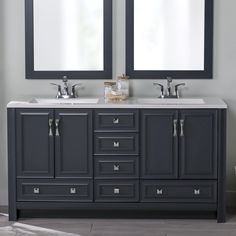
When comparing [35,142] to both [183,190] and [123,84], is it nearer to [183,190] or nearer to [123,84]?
[123,84]

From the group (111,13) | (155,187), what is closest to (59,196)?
(155,187)

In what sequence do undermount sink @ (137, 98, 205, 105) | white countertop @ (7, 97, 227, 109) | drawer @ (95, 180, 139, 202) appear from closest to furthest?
white countertop @ (7, 97, 227, 109) < drawer @ (95, 180, 139, 202) < undermount sink @ (137, 98, 205, 105)

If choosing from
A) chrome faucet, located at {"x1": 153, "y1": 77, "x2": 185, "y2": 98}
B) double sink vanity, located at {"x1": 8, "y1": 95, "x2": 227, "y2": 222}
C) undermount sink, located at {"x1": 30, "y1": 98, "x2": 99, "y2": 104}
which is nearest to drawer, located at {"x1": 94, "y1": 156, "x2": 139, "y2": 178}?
double sink vanity, located at {"x1": 8, "y1": 95, "x2": 227, "y2": 222}

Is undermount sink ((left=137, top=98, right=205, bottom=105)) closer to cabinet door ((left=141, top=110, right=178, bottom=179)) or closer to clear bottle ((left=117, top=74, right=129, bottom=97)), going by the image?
clear bottle ((left=117, top=74, right=129, bottom=97))

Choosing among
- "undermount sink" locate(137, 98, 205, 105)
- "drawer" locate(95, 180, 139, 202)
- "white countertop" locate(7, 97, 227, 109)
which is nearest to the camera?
"white countertop" locate(7, 97, 227, 109)

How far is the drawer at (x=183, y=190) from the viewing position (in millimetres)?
4398

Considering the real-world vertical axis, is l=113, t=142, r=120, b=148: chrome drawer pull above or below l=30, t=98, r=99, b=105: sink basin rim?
below

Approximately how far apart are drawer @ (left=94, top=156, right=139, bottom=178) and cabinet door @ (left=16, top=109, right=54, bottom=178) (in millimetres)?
319

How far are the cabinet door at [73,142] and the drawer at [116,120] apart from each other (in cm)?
7

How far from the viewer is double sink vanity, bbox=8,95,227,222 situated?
14.3 feet

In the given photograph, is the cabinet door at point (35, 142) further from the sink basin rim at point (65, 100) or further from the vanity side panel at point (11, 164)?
the sink basin rim at point (65, 100)

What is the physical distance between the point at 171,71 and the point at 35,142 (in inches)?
43.6

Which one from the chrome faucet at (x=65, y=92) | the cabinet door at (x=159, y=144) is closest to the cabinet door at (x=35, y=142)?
the chrome faucet at (x=65, y=92)

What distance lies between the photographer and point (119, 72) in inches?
187
